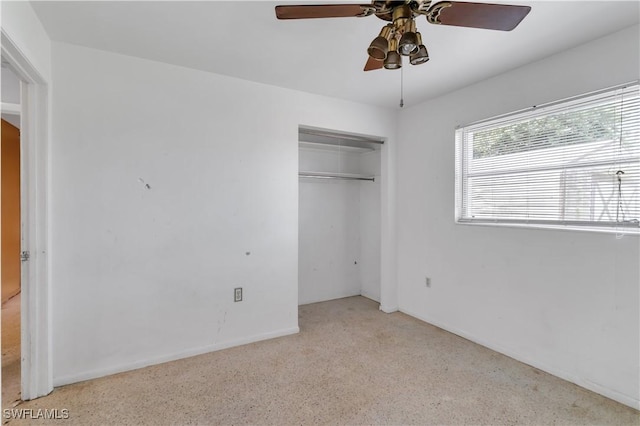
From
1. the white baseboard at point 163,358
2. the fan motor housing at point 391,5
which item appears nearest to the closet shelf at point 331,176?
the white baseboard at point 163,358

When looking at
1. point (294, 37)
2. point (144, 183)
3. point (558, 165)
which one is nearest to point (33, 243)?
point (144, 183)

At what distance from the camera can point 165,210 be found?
2477mm

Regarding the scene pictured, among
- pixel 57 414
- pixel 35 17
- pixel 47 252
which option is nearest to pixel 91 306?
pixel 47 252

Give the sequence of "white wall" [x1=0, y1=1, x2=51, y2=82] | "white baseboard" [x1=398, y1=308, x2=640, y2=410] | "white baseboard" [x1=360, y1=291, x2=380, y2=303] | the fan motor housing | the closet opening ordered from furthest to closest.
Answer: "white baseboard" [x1=360, y1=291, x2=380, y2=303] → the closet opening → "white baseboard" [x1=398, y1=308, x2=640, y2=410] → "white wall" [x1=0, y1=1, x2=51, y2=82] → the fan motor housing

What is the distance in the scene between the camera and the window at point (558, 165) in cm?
198

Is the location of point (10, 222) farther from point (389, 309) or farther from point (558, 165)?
point (558, 165)

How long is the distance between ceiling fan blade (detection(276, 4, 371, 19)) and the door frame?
1.82 metres

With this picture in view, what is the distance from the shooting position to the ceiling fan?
1281 millimetres

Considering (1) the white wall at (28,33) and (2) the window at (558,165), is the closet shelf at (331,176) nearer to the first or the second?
(2) the window at (558,165)

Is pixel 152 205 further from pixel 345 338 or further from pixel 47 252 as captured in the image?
pixel 345 338

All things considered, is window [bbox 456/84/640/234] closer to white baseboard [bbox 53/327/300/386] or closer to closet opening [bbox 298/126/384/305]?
closet opening [bbox 298/126/384/305]

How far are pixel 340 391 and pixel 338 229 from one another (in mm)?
2426

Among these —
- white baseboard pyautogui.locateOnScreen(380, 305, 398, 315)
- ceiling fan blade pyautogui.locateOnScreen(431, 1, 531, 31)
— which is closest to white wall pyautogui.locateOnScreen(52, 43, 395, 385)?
white baseboard pyautogui.locateOnScreen(380, 305, 398, 315)

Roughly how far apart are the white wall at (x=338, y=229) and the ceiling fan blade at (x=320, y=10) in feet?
8.54
